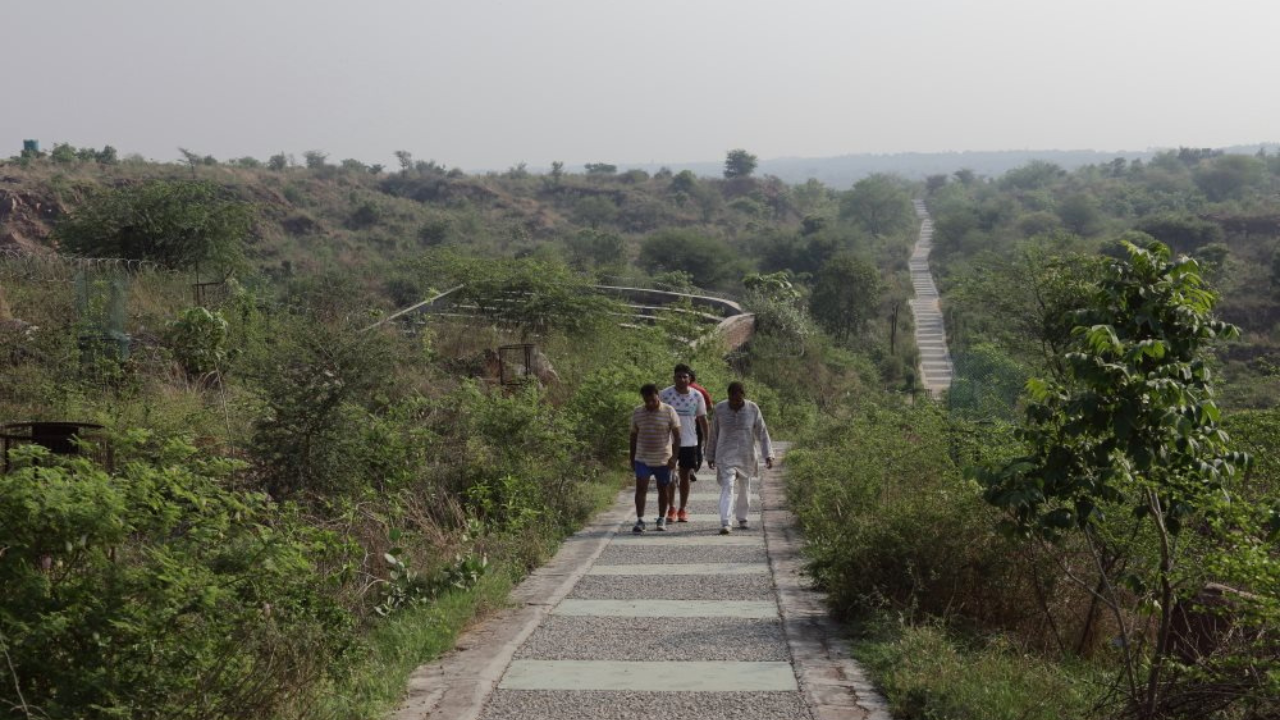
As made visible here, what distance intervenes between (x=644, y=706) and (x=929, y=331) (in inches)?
2343

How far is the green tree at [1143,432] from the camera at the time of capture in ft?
17.5

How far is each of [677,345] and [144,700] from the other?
76.6ft

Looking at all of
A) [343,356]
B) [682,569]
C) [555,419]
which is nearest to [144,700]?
[682,569]

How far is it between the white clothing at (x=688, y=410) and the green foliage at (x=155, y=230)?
18725 mm

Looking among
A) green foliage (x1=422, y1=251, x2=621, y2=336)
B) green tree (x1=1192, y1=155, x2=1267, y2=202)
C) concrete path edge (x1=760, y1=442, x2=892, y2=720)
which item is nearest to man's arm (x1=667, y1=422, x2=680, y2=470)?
concrete path edge (x1=760, y1=442, x2=892, y2=720)

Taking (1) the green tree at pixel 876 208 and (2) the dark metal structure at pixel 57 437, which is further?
(1) the green tree at pixel 876 208

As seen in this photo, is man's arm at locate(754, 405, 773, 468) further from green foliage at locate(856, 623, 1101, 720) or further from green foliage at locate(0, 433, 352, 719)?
green foliage at locate(0, 433, 352, 719)

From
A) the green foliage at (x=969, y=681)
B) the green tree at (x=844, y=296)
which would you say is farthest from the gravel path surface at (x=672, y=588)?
the green tree at (x=844, y=296)

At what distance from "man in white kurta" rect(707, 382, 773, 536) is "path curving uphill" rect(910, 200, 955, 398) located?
1869 centimetres

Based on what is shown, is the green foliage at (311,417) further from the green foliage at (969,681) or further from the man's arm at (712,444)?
the green foliage at (969,681)

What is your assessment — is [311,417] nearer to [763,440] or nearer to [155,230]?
[763,440]

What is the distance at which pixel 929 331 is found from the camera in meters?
63.6

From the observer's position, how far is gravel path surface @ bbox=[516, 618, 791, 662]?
709 centimetres

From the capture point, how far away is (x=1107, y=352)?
18.2 ft
